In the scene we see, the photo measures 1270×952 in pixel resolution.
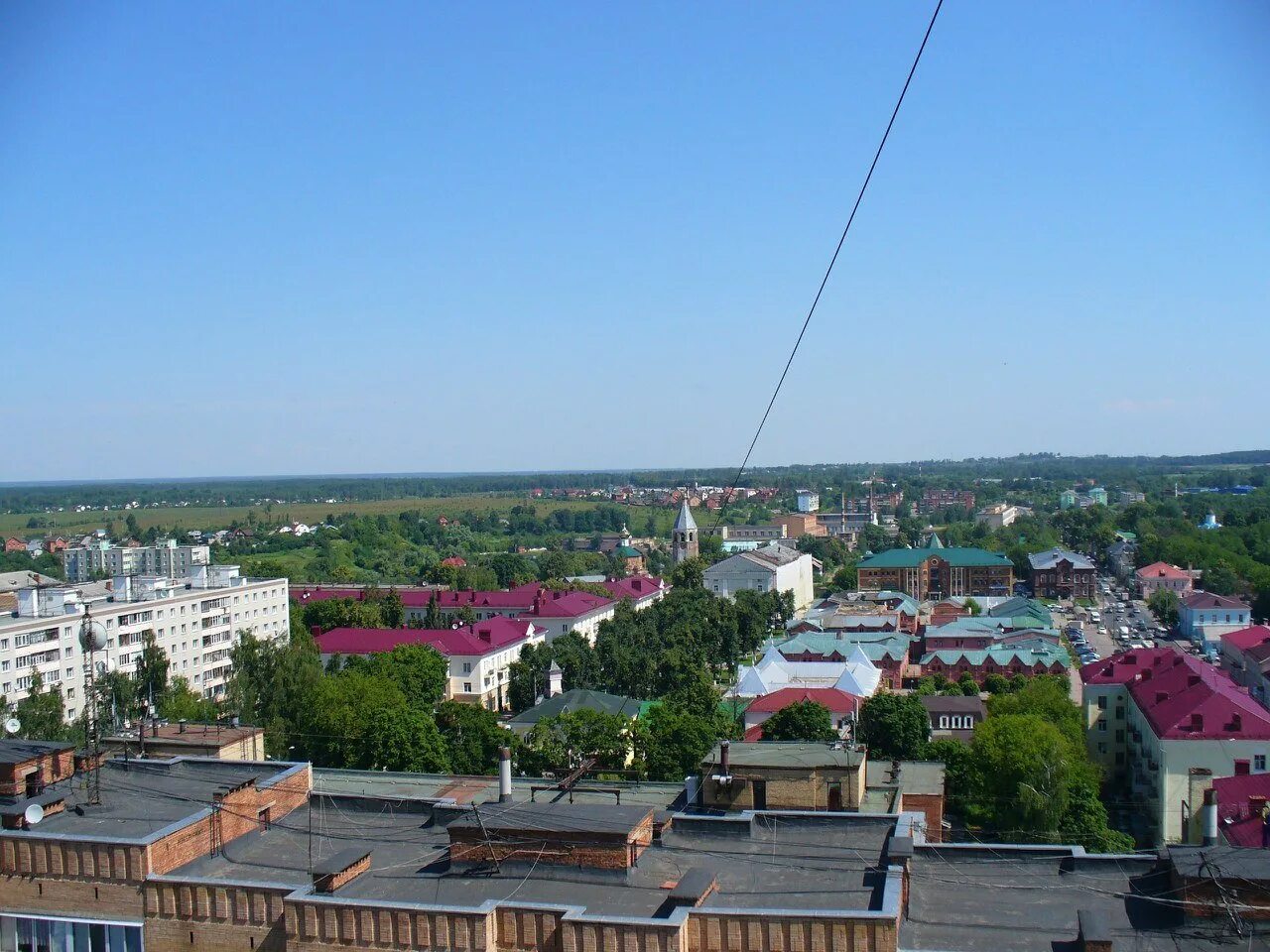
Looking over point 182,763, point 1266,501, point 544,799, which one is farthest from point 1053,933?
point 1266,501

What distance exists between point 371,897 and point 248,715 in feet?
71.4

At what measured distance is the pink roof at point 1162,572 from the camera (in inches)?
2724

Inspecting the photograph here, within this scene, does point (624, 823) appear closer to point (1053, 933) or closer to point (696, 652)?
point (1053, 933)

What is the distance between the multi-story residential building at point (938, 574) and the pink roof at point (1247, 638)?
102 feet

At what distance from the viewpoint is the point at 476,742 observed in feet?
82.4

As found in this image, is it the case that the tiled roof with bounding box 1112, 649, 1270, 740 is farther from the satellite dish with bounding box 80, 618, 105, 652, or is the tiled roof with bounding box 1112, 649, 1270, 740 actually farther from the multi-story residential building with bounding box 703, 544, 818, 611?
the multi-story residential building with bounding box 703, 544, 818, 611

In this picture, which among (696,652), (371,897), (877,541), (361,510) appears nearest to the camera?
(371,897)

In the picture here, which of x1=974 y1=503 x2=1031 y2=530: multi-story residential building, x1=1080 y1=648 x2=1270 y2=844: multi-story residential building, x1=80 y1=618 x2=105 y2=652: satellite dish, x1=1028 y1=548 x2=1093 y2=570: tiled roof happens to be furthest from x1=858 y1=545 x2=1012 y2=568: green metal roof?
x1=80 y1=618 x2=105 y2=652: satellite dish

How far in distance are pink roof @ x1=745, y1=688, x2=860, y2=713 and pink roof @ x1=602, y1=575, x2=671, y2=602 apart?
2668cm

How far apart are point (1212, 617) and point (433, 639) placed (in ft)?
123

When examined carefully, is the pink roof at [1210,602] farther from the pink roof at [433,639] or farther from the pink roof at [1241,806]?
the pink roof at [1241,806]

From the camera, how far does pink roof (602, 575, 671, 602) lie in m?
62.2

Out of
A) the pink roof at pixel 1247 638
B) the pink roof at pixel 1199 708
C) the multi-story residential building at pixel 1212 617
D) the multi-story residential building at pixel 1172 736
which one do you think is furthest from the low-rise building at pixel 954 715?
the multi-story residential building at pixel 1212 617

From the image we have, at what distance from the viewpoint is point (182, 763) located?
39.1ft
